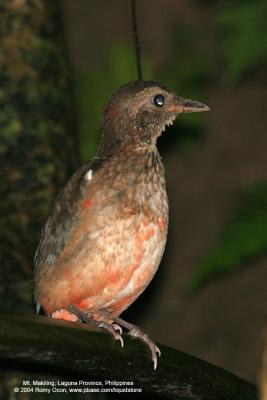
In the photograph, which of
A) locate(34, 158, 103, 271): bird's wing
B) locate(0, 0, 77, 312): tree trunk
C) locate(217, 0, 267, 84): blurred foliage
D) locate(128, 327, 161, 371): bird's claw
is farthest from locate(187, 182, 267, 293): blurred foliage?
locate(128, 327, 161, 371): bird's claw

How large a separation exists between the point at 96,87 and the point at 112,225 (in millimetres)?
4147

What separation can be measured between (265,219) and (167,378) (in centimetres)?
370

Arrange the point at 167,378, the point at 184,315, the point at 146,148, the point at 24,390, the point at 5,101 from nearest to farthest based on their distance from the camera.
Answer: the point at 167,378
the point at 24,390
the point at 146,148
the point at 5,101
the point at 184,315

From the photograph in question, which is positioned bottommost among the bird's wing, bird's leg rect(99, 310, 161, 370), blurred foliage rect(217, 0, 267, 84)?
bird's leg rect(99, 310, 161, 370)

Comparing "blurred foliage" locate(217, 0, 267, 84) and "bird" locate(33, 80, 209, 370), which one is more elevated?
"blurred foliage" locate(217, 0, 267, 84)

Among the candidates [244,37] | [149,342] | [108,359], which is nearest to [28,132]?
[149,342]

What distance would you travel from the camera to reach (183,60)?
1009cm

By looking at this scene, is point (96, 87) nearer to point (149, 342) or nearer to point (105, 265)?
point (105, 265)

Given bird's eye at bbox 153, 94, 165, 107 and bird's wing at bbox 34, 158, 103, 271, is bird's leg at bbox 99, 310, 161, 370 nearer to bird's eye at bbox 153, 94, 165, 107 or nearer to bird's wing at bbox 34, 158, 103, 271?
bird's wing at bbox 34, 158, 103, 271

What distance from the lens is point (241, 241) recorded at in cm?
744

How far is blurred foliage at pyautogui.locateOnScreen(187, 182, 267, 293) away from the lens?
745cm

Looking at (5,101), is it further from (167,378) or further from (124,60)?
(124,60)

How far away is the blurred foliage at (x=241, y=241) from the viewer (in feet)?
24.4

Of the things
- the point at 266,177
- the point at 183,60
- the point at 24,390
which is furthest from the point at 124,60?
the point at 24,390
